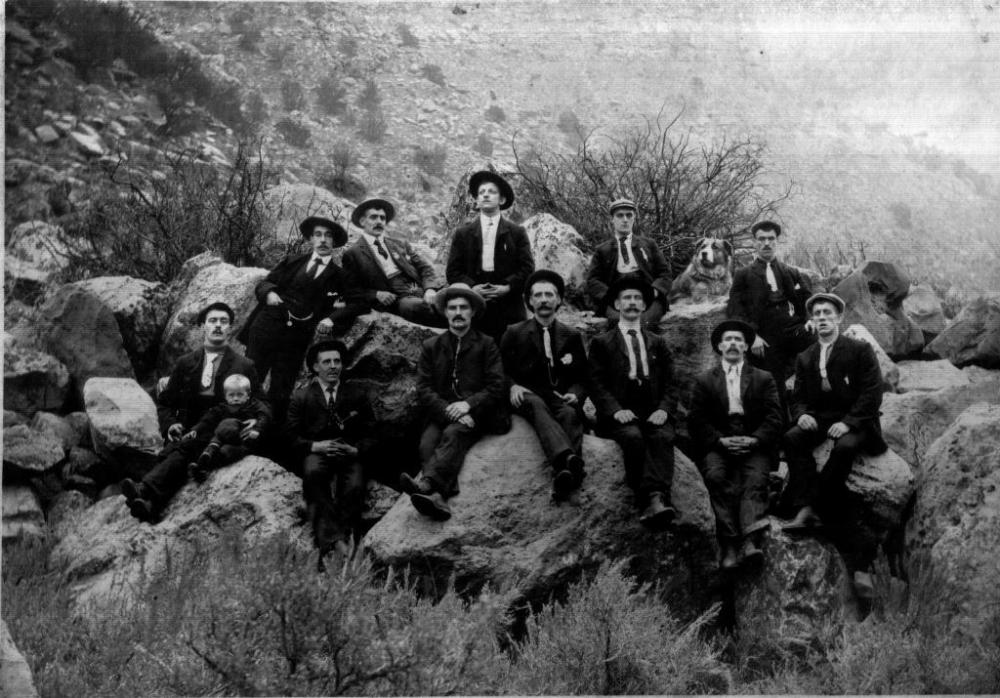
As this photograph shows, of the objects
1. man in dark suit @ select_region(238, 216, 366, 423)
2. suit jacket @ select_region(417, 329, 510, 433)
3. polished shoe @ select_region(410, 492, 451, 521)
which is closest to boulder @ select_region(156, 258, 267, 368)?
man in dark suit @ select_region(238, 216, 366, 423)

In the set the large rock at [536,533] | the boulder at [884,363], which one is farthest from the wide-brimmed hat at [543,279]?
the boulder at [884,363]

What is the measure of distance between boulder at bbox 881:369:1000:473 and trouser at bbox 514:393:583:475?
7.72 feet

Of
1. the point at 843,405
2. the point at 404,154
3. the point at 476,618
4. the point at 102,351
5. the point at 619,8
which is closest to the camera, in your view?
the point at 476,618

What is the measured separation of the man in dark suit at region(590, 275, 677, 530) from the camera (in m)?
5.67

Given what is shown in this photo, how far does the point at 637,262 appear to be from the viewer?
22.8ft

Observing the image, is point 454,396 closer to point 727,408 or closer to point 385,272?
point 385,272

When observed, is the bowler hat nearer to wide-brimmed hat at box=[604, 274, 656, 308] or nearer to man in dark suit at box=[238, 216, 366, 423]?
man in dark suit at box=[238, 216, 366, 423]

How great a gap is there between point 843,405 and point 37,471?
5.52 metres

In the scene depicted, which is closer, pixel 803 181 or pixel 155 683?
pixel 155 683

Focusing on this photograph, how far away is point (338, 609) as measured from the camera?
4020 millimetres

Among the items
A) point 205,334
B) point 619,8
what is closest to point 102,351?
point 205,334

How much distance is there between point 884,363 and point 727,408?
1644 mm

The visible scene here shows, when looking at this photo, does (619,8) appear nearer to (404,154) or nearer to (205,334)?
(404,154)

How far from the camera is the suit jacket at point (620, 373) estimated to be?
237 inches
